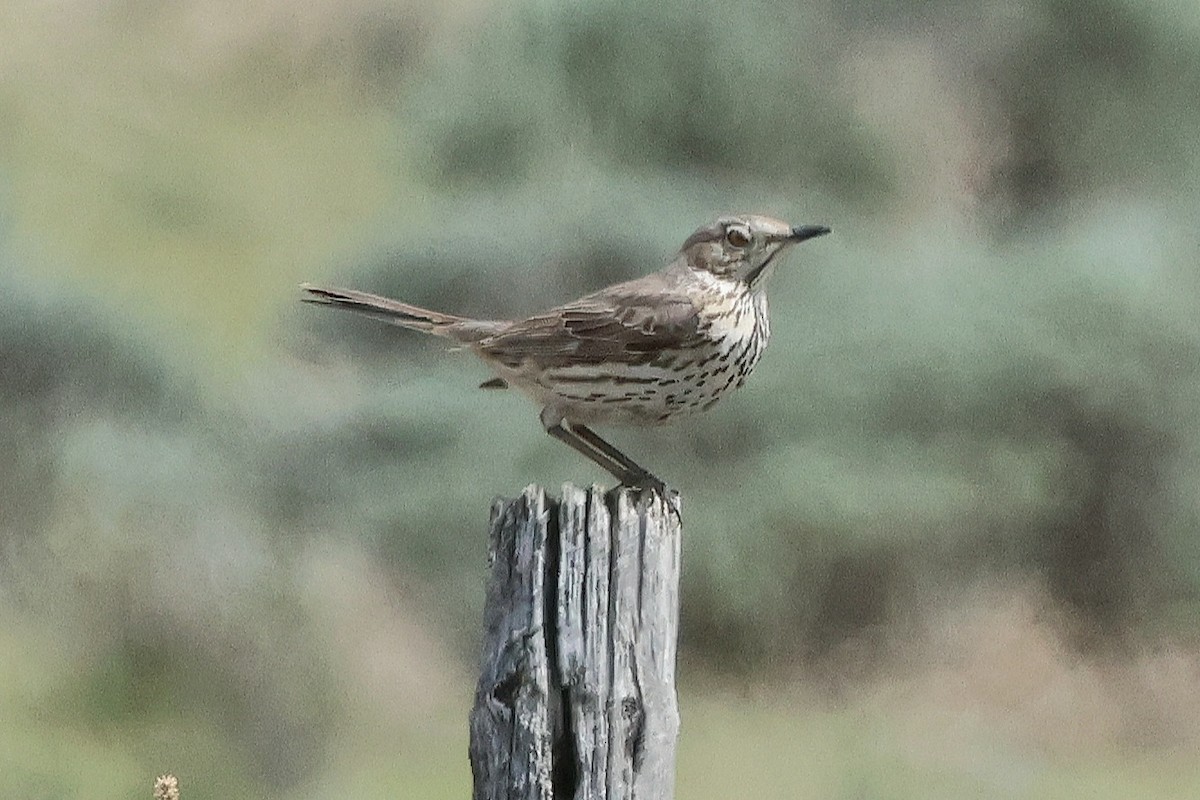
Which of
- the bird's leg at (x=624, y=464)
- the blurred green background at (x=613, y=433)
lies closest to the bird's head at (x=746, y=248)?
the bird's leg at (x=624, y=464)

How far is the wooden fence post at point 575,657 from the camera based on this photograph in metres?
2.21

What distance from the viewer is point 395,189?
23.4ft

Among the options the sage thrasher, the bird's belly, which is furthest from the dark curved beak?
the bird's belly

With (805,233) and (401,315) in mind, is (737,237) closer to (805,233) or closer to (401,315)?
(805,233)

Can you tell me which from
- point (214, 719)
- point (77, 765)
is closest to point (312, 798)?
point (214, 719)

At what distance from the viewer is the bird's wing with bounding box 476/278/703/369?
10.3ft

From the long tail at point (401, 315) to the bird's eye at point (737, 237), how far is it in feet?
1.72

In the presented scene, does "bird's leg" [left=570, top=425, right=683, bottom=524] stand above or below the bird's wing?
below

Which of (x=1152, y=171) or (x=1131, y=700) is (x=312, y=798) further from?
(x=1152, y=171)

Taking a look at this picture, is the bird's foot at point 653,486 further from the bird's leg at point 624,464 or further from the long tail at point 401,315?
the long tail at point 401,315

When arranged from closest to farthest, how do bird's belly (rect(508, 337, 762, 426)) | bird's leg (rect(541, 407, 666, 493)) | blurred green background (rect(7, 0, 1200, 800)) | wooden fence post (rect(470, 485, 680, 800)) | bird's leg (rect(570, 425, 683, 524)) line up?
wooden fence post (rect(470, 485, 680, 800)) < bird's leg (rect(570, 425, 683, 524)) < bird's belly (rect(508, 337, 762, 426)) < bird's leg (rect(541, 407, 666, 493)) < blurred green background (rect(7, 0, 1200, 800))

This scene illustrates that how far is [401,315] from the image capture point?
11.0ft

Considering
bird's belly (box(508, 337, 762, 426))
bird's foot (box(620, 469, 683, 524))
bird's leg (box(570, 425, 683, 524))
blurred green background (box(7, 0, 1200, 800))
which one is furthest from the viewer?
blurred green background (box(7, 0, 1200, 800))

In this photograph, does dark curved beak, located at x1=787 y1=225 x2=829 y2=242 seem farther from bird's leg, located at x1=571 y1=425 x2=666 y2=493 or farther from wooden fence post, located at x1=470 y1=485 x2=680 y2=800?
wooden fence post, located at x1=470 y1=485 x2=680 y2=800
